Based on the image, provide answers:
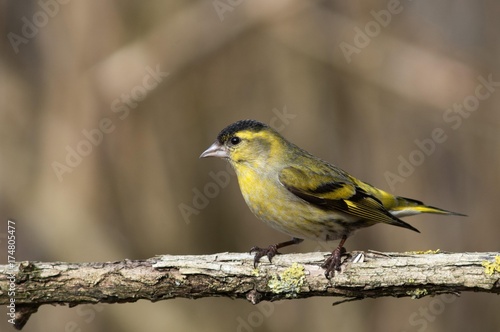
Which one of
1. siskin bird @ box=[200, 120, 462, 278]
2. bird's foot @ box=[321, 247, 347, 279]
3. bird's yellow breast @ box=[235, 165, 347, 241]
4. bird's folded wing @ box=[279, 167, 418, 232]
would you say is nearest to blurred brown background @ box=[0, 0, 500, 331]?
siskin bird @ box=[200, 120, 462, 278]

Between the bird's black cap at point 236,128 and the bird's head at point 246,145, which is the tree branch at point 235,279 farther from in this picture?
the bird's black cap at point 236,128

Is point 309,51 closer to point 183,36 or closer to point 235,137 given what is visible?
point 183,36

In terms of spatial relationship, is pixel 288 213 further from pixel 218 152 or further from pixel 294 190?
pixel 218 152

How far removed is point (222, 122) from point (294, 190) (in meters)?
3.45

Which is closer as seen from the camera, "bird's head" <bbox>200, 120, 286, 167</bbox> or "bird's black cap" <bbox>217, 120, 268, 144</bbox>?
"bird's head" <bbox>200, 120, 286, 167</bbox>

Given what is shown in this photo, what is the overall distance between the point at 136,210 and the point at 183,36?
8.26ft

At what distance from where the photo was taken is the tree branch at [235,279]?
4645 millimetres

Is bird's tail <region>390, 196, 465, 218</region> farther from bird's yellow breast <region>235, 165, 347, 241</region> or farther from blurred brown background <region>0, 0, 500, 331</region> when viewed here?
blurred brown background <region>0, 0, 500, 331</region>

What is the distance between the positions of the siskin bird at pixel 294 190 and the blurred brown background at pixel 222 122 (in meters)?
2.32

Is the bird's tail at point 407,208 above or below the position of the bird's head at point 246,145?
Result: below

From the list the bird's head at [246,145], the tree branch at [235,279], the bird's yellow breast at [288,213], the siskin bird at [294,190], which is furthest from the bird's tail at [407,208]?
the tree branch at [235,279]

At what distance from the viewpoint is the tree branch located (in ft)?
15.2

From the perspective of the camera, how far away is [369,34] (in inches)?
361

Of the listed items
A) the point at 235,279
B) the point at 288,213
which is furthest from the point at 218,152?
the point at 235,279
